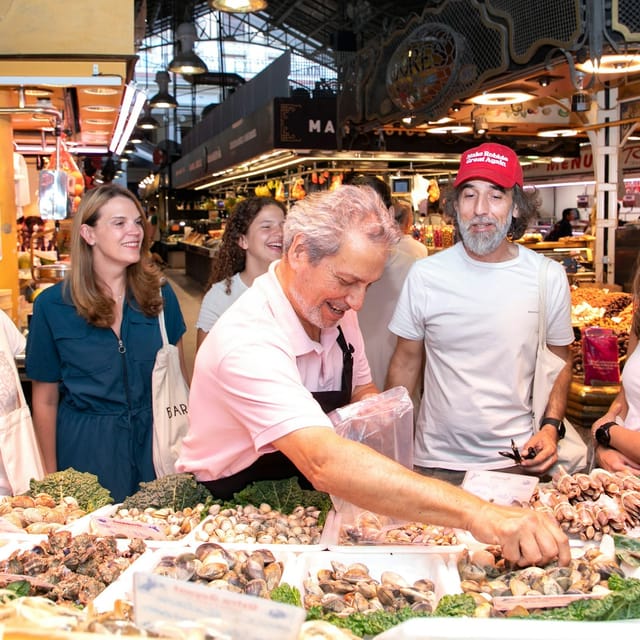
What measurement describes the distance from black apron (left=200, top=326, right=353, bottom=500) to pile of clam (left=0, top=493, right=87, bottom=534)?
407 mm

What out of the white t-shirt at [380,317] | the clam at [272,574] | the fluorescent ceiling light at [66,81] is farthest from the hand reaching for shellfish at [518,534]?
the fluorescent ceiling light at [66,81]

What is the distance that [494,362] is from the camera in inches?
117

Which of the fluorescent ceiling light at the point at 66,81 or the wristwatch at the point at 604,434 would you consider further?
the fluorescent ceiling light at the point at 66,81

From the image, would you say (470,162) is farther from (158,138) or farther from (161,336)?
(158,138)

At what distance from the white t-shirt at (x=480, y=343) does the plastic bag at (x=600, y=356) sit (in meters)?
2.89

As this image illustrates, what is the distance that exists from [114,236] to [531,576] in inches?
88.5

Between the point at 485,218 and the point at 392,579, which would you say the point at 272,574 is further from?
the point at 485,218

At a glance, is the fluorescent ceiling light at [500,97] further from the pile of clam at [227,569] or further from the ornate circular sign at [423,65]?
the pile of clam at [227,569]

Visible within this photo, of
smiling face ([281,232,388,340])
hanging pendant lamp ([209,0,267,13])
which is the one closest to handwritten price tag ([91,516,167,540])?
smiling face ([281,232,388,340])

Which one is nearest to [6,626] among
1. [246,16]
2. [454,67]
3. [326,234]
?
[326,234]

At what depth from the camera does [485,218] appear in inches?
117

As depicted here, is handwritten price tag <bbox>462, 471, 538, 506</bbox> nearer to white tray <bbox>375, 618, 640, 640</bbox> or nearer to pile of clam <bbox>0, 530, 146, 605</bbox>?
pile of clam <bbox>0, 530, 146, 605</bbox>

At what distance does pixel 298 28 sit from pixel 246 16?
4.31m

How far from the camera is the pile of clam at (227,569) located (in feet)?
5.64
